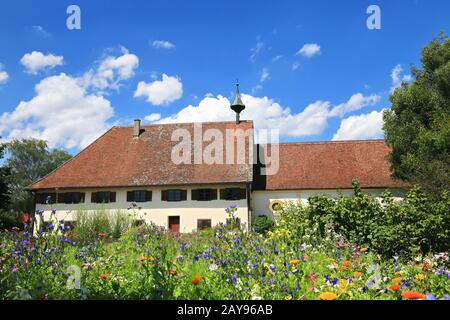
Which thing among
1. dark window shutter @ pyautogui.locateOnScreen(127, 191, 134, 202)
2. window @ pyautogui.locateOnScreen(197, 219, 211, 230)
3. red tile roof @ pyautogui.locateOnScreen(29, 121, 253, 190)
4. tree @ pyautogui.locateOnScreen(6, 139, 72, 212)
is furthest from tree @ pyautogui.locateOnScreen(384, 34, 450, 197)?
tree @ pyautogui.locateOnScreen(6, 139, 72, 212)

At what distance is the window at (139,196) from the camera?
26.3 meters

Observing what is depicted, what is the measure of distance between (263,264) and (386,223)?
583cm

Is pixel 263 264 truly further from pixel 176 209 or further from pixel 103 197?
pixel 103 197

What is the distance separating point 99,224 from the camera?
1728 centimetres

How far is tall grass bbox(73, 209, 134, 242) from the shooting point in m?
16.2

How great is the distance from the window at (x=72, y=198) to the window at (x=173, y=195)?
227 inches

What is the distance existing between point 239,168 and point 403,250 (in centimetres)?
1747

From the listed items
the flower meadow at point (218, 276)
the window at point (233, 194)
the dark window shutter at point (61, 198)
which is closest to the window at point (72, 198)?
the dark window shutter at point (61, 198)

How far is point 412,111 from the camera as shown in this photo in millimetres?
22078

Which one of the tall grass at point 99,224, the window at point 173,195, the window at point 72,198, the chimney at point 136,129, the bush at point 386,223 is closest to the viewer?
the bush at point 386,223

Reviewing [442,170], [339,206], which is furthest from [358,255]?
[442,170]

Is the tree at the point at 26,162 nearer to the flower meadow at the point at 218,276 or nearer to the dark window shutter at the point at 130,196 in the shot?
the dark window shutter at the point at 130,196

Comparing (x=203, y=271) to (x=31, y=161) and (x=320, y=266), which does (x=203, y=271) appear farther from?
(x=31, y=161)

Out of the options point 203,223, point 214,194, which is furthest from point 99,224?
point 214,194
